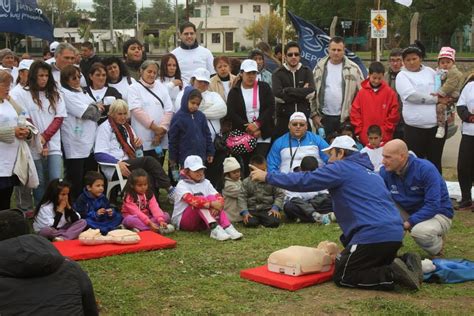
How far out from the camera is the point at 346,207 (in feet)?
19.2

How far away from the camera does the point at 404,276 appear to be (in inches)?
221

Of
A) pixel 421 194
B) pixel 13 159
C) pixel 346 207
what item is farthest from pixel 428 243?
pixel 13 159

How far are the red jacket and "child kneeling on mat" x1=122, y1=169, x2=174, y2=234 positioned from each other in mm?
3055

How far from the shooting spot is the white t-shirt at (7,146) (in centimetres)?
726

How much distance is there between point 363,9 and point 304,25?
124 ft

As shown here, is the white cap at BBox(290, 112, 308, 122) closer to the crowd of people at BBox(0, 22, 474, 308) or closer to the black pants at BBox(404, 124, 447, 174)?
the crowd of people at BBox(0, 22, 474, 308)

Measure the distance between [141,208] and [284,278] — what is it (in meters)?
2.61

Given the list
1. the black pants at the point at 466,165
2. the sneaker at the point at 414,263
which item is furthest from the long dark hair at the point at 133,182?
the black pants at the point at 466,165

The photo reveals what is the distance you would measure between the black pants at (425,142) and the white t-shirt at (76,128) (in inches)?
167

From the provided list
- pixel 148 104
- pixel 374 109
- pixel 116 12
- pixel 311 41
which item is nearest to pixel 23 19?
pixel 148 104

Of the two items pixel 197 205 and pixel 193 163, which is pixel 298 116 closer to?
pixel 193 163

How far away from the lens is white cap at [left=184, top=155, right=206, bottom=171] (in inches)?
309

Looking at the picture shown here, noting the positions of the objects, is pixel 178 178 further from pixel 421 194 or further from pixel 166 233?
pixel 421 194

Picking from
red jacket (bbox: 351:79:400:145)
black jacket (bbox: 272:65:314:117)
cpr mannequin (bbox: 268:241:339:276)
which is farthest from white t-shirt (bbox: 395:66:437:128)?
cpr mannequin (bbox: 268:241:339:276)
